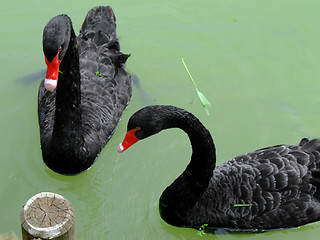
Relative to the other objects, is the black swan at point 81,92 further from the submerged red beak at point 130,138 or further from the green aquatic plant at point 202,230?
the green aquatic plant at point 202,230

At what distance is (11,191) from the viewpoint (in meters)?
4.60

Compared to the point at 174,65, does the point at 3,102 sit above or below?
below

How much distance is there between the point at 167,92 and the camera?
5.66 metres

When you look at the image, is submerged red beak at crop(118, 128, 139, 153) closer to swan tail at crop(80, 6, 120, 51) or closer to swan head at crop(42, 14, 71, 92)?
swan head at crop(42, 14, 71, 92)

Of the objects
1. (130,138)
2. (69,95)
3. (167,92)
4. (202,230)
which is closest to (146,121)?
(130,138)

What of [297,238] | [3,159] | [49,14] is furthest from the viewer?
→ [49,14]

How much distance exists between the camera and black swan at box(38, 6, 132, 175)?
3.97 m

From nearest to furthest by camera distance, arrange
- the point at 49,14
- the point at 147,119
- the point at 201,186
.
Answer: the point at 147,119 < the point at 201,186 < the point at 49,14

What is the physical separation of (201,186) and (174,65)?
7.12 ft

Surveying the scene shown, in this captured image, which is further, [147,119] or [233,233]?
[233,233]

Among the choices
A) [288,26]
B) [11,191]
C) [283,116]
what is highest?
[288,26]

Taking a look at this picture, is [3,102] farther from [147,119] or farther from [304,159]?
[304,159]

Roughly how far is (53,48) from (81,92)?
1314mm

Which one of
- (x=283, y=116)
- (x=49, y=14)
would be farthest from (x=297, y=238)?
(x=49, y=14)
